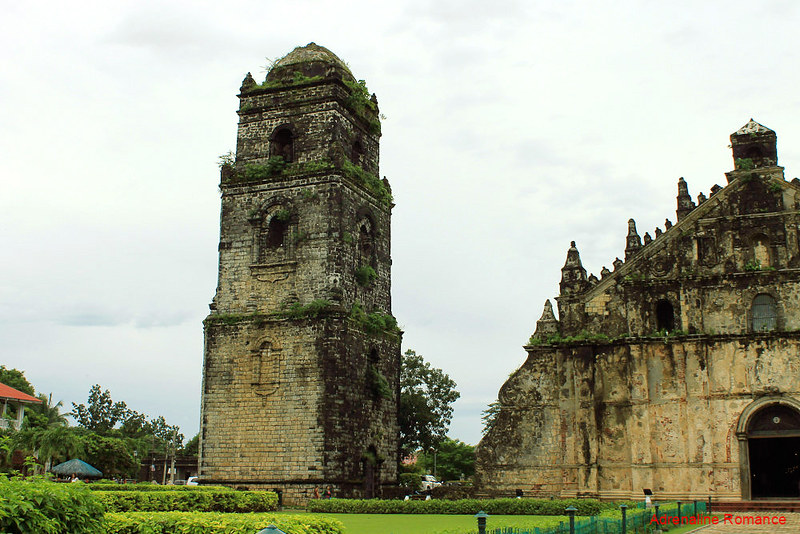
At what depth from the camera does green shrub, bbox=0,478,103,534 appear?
688 centimetres

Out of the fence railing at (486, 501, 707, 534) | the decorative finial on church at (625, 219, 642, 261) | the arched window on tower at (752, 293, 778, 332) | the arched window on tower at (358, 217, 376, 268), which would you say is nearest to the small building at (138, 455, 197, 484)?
the arched window on tower at (358, 217, 376, 268)

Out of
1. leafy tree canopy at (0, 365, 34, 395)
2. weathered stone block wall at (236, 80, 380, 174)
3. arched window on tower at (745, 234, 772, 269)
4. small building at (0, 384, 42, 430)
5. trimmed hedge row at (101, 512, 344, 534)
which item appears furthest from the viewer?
leafy tree canopy at (0, 365, 34, 395)

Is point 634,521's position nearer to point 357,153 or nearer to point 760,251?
point 760,251

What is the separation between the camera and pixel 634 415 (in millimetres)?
25906

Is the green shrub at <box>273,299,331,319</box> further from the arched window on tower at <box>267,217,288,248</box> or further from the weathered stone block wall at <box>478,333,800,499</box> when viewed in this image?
the weathered stone block wall at <box>478,333,800,499</box>

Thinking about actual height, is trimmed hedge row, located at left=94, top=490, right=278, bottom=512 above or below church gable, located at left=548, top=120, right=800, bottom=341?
below

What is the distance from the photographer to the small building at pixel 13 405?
161 ft

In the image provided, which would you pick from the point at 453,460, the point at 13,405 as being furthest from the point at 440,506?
the point at 13,405

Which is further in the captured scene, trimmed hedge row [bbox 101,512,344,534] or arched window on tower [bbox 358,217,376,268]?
arched window on tower [bbox 358,217,376,268]

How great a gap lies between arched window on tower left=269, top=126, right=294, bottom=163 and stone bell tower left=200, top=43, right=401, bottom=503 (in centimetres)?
5

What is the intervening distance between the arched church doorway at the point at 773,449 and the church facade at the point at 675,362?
66 millimetres

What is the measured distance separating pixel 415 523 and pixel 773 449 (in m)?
16.8

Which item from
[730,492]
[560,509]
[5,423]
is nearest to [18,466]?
[5,423]

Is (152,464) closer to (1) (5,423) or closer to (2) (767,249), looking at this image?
(1) (5,423)
